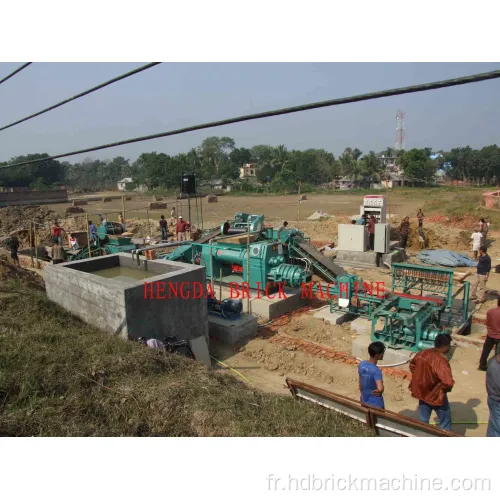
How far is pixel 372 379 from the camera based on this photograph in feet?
14.8

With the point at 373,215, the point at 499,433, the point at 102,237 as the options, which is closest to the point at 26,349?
the point at 499,433

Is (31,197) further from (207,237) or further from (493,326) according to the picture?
(493,326)

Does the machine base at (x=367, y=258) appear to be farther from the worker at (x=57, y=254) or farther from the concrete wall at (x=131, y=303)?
the worker at (x=57, y=254)

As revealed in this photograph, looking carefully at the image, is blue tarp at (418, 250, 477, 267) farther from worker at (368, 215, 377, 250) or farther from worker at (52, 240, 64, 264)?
worker at (52, 240, 64, 264)

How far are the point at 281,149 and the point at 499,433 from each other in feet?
246

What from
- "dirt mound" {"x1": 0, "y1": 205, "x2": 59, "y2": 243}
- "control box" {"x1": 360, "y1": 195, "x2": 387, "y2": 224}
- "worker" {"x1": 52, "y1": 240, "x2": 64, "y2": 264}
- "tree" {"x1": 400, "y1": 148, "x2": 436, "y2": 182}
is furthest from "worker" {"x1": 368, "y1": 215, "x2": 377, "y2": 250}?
"tree" {"x1": 400, "y1": 148, "x2": 436, "y2": 182}

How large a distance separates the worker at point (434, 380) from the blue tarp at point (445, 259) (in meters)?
12.3

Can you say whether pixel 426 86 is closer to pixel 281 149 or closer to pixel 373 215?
pixel 373 215

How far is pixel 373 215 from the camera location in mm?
16953

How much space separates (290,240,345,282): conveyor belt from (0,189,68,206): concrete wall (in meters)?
41.9

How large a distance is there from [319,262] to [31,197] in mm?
45098

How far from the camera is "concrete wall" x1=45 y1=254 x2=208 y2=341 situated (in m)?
6.80

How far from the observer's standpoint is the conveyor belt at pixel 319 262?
1224 cm

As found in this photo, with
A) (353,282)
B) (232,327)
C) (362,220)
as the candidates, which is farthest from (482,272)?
(232,327)
